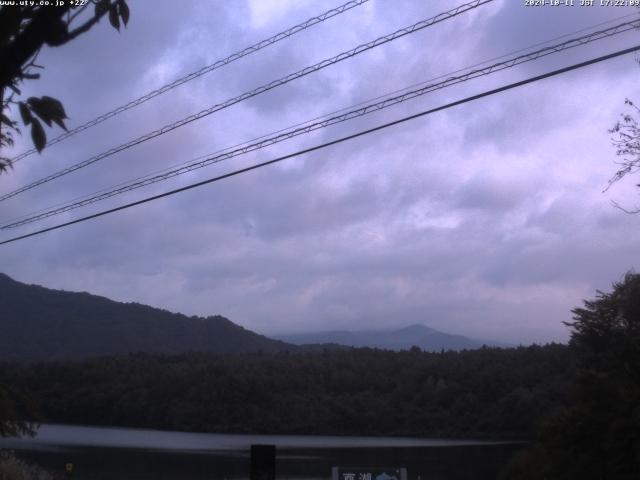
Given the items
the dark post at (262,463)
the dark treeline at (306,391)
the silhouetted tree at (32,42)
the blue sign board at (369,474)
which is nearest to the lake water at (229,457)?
the dark treeline at (306,391)

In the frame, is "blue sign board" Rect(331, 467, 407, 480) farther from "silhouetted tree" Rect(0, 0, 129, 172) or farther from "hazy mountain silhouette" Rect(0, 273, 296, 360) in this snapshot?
"hazy mountain silhouette" Rect(0, 273, 296, 360)

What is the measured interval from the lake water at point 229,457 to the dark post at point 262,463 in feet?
29.2

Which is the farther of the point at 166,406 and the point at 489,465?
the point at 166,406

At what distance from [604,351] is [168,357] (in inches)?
1211

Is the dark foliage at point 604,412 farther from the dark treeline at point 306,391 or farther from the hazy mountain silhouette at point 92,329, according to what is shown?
the hazy mountain silhouette at point 92,329

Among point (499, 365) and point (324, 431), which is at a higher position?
point (499, 365)

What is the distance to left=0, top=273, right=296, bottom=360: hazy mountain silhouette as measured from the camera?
55969 mm

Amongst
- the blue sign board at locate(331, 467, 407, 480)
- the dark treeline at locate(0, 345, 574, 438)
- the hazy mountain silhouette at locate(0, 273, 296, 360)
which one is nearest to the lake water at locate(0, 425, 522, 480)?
the dark treeline at locate(0, 345, 574, 438)

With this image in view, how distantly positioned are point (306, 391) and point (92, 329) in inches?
1107

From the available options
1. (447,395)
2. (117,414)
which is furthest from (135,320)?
(447,395)

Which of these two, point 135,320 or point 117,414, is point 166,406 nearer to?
point 117,414

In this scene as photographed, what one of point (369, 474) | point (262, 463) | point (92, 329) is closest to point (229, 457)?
point (369, 474)

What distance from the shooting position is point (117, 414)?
3906cm

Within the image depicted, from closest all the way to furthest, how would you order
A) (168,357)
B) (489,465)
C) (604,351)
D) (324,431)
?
1. (604,351)
2. (489,465)
3. (324,431)
4. (168,357)
